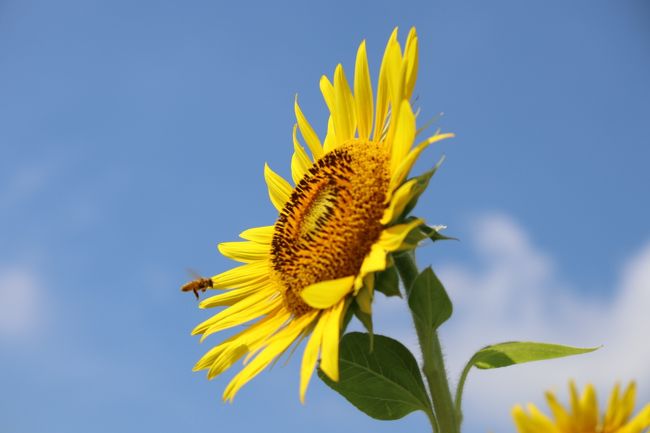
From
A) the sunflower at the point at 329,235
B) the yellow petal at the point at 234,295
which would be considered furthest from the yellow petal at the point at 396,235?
the yellow petal at the point at 234,295

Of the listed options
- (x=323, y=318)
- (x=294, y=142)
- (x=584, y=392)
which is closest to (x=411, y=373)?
(x=323, y=318)

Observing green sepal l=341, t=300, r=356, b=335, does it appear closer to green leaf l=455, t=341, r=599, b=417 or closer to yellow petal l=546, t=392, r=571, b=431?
green leaf l=455, t=341, r=599, b=417

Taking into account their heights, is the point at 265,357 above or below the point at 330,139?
below

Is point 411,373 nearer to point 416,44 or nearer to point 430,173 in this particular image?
point 430,173

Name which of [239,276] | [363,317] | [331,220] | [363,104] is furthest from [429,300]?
[239,276]

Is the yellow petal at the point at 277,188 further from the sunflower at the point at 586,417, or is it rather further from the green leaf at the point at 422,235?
the sunflower at the point at 586,417

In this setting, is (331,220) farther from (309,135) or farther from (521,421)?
(521,421)
